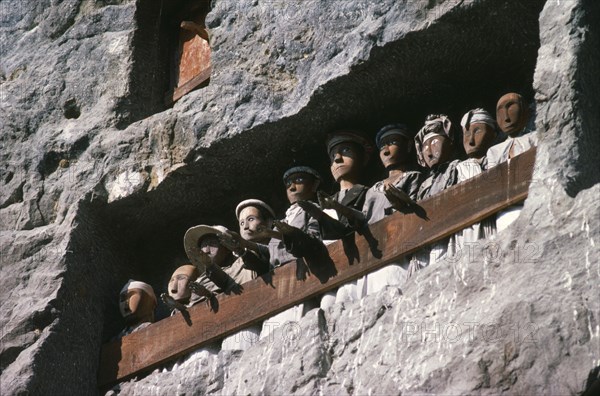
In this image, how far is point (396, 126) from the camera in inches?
292

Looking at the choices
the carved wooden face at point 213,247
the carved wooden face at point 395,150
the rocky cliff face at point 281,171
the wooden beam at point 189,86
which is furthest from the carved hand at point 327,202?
the wooden beam at point 189,86

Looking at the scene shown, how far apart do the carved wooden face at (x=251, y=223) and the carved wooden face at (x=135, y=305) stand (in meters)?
0.56

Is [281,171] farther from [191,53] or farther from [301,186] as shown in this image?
[191,53]

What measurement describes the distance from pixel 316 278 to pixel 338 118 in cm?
102

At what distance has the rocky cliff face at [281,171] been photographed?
19.7ft

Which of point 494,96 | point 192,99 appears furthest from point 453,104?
point 192,99

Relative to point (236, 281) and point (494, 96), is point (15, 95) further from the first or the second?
point (494, 96)

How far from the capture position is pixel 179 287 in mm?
7652

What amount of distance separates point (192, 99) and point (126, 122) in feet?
1.42

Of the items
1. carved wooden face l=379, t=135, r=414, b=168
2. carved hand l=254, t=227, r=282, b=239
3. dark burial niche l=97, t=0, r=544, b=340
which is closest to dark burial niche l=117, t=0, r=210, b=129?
dark burial niche l=97, t=0, r=544, b=340

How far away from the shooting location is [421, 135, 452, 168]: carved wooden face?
280 inches

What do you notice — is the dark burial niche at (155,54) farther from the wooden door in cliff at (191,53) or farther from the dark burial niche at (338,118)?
Result: the dark burial niche at (338,118)

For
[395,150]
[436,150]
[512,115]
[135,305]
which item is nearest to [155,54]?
[135,305]

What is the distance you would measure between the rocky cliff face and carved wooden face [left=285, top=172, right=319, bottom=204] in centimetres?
15
